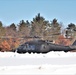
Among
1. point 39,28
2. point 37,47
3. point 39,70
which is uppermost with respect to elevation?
point 39,28

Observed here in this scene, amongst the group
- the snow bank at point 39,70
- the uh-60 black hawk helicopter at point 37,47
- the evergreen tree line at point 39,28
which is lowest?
the snow bank at point 39,70

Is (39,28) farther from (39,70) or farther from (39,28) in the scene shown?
(39,70)

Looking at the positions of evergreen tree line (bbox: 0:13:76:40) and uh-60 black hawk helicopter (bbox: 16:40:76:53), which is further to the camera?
evergreen tree line (bbox: 0:13:76:40)

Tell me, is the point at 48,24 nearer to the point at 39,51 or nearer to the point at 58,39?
the point at 58,39

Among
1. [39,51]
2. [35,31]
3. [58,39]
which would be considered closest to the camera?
[39,51]

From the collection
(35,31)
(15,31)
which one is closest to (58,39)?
(35,31)

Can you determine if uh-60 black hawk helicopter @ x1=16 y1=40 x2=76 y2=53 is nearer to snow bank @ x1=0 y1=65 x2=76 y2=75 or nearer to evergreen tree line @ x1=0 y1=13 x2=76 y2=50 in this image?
snow bank @ x1=0 y1=65 x2=76 y2=75

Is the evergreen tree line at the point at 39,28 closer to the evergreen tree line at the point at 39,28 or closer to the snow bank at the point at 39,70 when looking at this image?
the evergreen tree line at the point at 39,28

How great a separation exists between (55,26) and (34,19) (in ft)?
30.2

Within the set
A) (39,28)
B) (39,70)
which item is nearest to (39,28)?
(39,28)

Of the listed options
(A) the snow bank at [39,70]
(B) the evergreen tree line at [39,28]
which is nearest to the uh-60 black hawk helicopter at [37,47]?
(A) the snow bank at [39,70]

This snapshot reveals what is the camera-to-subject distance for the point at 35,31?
303ft

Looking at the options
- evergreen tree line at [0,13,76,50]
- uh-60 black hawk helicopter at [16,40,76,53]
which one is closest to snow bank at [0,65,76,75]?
uh-60 black hawk helicopter at [16,40,76,53]

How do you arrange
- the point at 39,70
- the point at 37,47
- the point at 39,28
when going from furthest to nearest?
1. the point at 39,28
2. the point at 37,47
3. the point at 39,70
